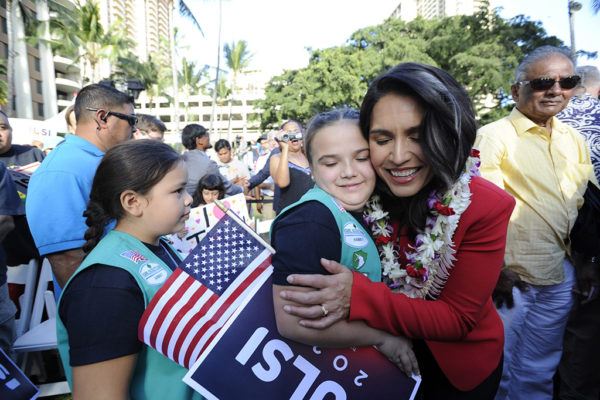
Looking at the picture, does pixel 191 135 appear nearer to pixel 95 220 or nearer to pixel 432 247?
pixel 95 220

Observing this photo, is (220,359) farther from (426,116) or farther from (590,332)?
(590,332)

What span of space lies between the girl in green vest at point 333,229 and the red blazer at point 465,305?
97 mm

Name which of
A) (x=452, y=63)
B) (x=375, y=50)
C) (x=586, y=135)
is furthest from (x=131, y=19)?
(x=586, y=135)

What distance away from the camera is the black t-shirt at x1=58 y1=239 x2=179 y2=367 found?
1.51 metres

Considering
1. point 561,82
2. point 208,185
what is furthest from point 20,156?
point 561,82

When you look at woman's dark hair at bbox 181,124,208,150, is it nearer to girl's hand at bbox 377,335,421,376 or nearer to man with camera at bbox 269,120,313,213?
man with camera at bbox 269,120,313,213

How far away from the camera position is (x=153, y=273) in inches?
68.1

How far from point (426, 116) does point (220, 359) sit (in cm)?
119

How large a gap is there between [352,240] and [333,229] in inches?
5.5

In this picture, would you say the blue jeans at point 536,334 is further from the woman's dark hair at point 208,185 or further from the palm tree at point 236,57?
the palm tree at point 236,57

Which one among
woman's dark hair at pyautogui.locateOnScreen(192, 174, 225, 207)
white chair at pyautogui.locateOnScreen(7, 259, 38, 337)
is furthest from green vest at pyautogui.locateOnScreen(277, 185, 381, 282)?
woman's dark hair at pyautogui.locateOnScreen(192, 174, 225, 207)

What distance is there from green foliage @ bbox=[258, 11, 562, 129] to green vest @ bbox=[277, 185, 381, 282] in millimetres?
24301

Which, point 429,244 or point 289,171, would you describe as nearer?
point 429,244

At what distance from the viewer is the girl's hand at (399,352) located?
160 cm
